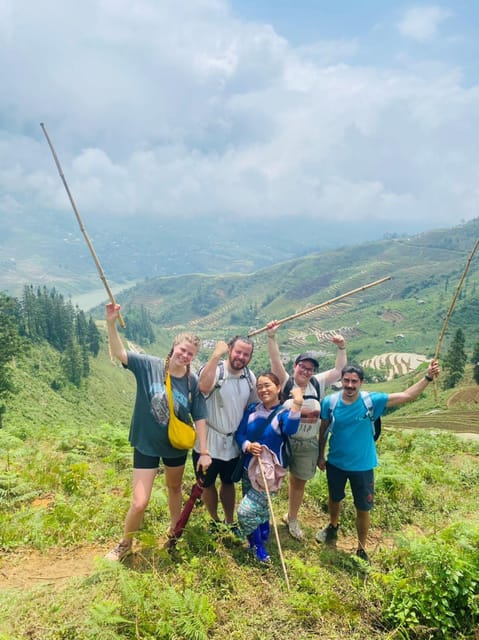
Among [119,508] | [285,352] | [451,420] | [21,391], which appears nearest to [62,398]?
[21,391]

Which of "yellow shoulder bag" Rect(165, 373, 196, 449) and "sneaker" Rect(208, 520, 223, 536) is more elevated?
"yellow shoulder bag" Rect(165, 373, 196, 449)

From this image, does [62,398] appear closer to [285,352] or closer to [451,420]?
[451,420]

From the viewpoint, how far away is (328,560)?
17.0ft

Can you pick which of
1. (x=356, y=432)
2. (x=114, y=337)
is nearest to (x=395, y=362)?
(x=356, y=432)

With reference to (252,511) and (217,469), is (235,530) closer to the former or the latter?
(252,511)

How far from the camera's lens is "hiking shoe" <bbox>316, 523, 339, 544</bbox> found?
5.72 metres

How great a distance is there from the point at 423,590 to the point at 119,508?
4197mm

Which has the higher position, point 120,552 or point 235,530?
point 120,552

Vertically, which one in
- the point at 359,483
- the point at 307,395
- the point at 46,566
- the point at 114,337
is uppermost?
the point at 114,337

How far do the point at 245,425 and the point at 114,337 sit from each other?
1.96m

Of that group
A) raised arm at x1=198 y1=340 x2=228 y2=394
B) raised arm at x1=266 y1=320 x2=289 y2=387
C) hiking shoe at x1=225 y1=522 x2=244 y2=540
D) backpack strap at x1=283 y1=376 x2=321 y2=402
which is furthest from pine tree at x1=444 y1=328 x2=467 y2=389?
raised arm at x1=198 y1=340 x2=228 y2=394

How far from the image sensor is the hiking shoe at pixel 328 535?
5719 millimetres

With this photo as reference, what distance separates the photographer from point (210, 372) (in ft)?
15.4

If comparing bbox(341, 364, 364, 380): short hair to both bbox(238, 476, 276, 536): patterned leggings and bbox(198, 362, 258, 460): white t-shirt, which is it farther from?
bbox(238, 476, 276, 536): patterned leggings
